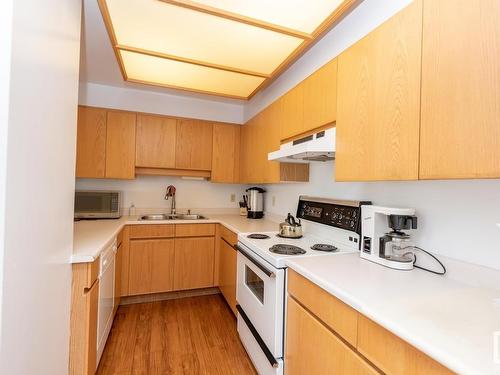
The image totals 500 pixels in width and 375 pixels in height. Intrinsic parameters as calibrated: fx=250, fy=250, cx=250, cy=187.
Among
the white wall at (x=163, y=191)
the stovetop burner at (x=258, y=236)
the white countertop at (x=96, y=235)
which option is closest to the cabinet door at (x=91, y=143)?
the white wall at (x=163, y=191)

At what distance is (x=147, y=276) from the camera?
2592 millimetres

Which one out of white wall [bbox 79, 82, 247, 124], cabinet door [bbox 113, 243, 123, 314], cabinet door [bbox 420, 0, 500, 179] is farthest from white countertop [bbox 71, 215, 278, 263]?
cabinet door [bbox 420, 0, 500, 179]

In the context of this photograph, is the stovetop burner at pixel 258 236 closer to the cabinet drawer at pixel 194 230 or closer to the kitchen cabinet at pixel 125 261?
the cabinet drawer at pixel 194 230

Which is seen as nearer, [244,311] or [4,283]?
[4,283]

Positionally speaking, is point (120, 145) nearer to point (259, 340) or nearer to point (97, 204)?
point (97, 204)

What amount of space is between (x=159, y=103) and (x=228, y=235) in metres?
1.77

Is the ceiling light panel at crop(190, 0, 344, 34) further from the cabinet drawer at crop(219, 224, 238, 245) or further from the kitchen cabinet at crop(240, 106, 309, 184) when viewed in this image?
the cabinet drawer at crop(219, 224, 238, 245)

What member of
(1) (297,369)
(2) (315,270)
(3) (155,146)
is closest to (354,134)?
(2) (315,270)

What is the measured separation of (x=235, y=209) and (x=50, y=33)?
273cm

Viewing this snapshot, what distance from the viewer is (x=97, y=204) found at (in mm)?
2658

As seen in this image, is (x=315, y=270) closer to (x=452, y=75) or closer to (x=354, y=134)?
(x=354, y=134)

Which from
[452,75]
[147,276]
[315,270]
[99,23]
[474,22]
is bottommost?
[147,276]

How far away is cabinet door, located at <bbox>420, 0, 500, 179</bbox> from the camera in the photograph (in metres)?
0.74

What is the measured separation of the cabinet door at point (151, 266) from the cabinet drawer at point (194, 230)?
137 millimetres
